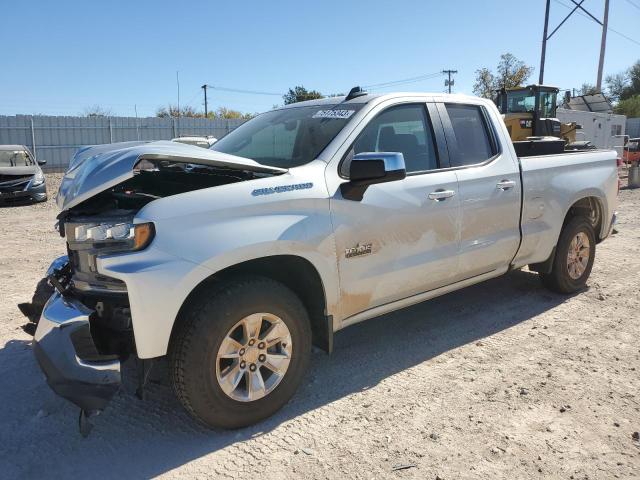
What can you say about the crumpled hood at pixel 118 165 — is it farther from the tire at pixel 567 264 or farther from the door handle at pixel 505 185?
the tire at pixel 567 264

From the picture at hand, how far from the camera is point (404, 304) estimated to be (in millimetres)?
3910

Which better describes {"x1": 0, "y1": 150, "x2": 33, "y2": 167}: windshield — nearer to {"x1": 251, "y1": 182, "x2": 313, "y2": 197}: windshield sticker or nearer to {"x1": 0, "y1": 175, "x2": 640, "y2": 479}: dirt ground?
{"x1": 0, "y1": 175, "x2": 640, "y2": 479}: dirt ground

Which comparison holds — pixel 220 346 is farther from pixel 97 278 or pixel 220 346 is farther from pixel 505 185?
pixel 505 185

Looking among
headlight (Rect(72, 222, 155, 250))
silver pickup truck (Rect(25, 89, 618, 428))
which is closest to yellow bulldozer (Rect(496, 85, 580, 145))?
silver pickup truck (Rect(25, 89, 618, 428))

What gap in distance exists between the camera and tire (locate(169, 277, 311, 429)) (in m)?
2.81

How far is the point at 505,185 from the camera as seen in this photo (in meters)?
4.41

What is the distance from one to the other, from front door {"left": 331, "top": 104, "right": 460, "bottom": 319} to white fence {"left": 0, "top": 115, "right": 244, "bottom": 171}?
2101cm

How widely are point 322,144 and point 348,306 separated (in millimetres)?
1097

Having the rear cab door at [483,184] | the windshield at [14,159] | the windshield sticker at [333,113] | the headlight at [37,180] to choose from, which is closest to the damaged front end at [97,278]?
the windshield sticker at [333,113]

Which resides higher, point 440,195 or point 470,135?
point 470,135

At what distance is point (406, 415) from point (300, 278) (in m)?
1.06

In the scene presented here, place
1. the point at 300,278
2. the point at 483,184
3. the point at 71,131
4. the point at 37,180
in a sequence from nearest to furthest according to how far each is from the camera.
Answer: the point at 300,278 < the point at 483,184 < the point at 37,180 < the point at 71,131

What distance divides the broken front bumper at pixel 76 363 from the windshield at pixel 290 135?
1.60 m

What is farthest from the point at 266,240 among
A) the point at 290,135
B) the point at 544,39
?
the point at 544,39
